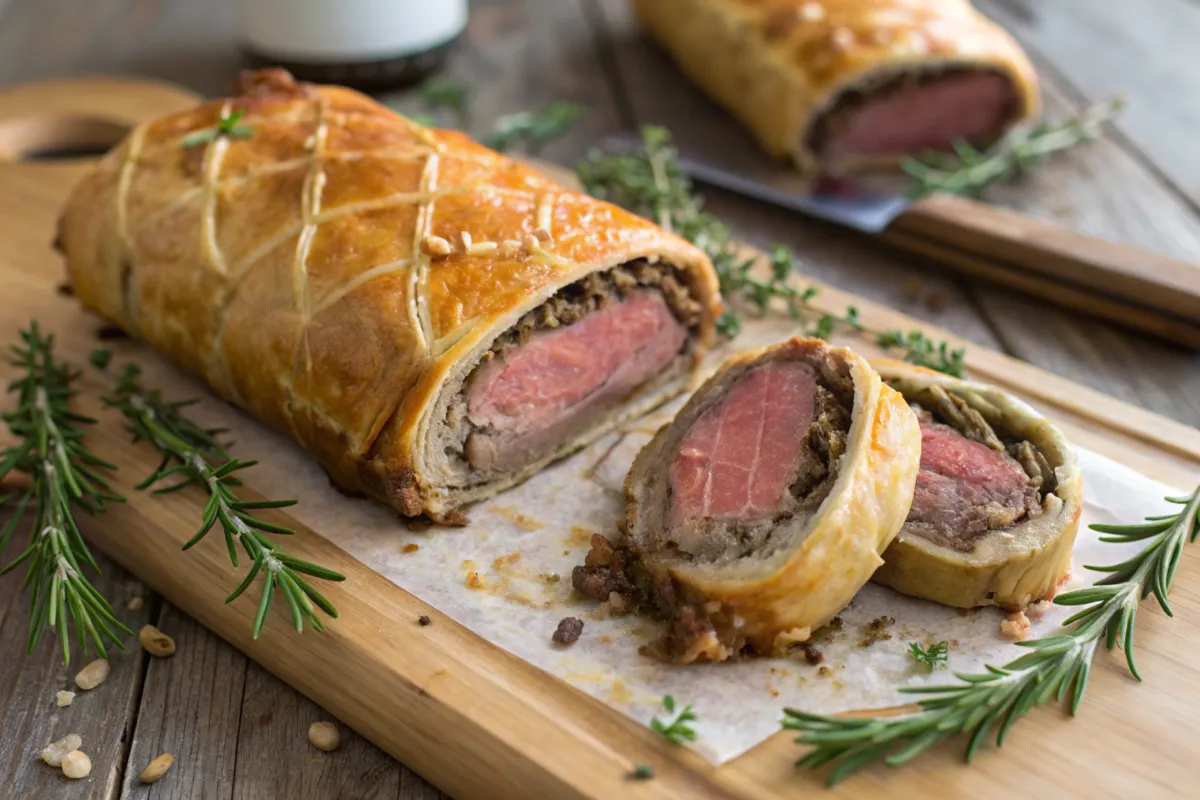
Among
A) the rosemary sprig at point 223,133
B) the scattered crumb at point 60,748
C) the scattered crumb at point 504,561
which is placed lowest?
the scattered crumb at point 60,748

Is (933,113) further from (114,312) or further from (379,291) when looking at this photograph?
(114,312)

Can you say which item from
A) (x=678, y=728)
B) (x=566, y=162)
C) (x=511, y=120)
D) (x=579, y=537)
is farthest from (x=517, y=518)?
(x=566, y=162)

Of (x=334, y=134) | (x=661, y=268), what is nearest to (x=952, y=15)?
(x=661, y=268)

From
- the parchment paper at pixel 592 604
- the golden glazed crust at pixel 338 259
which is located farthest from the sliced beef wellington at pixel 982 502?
the golden glazed crust at pixel 338 259

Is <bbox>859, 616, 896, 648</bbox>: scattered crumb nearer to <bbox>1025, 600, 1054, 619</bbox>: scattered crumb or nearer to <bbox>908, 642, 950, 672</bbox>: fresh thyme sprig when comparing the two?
<bbox>908, 642, 950, 672</bbox>: fresh thyme sprig

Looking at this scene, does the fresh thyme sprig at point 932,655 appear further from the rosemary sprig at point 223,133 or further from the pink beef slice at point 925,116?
the pink beef slice at point 925,116

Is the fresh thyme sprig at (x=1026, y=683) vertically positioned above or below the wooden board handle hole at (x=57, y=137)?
below
